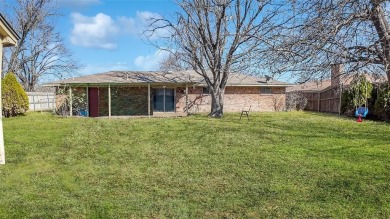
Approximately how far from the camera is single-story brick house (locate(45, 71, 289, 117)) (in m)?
21.8

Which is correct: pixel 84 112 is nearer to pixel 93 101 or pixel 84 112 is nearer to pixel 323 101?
pixel 93 101

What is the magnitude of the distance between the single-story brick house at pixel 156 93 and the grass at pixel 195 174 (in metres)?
10.7

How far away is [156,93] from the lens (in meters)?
23.6

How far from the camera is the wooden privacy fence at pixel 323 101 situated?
23.4 metres

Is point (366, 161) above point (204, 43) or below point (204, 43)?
below

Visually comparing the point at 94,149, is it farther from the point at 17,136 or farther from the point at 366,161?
the point at 366,161

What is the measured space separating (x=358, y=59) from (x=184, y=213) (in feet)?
10.6

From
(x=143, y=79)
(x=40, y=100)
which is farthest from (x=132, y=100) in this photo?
→ (x=40, y=100)

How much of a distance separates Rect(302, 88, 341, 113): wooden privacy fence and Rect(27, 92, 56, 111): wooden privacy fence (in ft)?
69.8

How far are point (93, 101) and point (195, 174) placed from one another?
707 inches

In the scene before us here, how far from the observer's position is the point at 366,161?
24.3ft

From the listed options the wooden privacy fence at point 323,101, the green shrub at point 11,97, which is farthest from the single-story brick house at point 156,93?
the wooden privacy fence at point 323,101

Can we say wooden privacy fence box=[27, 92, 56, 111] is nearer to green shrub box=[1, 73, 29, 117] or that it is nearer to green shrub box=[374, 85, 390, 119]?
green shrub box=[1, 73, 29, 117]

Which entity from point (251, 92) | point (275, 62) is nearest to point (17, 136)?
point (275, 62)
